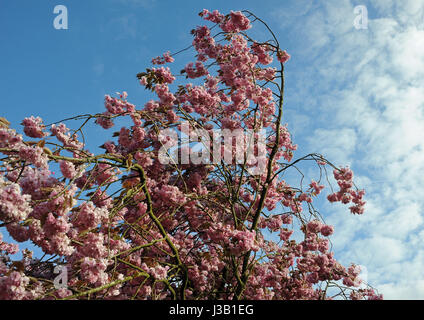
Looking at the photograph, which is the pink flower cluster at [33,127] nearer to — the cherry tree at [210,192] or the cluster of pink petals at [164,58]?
the cherry tree at [210,192]

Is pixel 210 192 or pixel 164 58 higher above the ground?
pixel 164 58

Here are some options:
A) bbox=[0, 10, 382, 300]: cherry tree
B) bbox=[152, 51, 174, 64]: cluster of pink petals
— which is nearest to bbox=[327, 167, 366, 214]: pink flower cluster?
bbox=[0, 10, 382, 300]: cherry tree

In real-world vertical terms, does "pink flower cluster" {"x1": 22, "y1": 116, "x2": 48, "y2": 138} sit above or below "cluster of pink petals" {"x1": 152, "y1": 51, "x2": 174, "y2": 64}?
below

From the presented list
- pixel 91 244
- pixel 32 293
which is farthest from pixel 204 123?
pixel 32 293

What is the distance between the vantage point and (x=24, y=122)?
395cm

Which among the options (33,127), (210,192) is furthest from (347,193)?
(33,127)

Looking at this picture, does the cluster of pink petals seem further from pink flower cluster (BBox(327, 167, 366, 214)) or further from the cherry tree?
pink flower cluster (BBox(327, 167, 366, 214))

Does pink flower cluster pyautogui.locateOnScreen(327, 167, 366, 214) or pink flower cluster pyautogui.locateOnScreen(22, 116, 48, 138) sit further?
pink flower cluster pyautogui.locateOnScreen(327, 167, 366, 214)

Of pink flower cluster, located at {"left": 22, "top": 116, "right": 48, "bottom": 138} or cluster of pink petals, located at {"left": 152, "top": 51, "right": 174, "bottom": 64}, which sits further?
cluster of pink petals, located at {"left": 152, "top": 51, "right": 174, "bottom": 64}

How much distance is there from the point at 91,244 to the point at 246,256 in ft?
7.40

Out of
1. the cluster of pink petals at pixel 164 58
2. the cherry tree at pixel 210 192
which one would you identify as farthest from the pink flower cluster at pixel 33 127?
the cluster of pink petals at pixel 164 58

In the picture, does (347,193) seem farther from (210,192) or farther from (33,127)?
(33,127)

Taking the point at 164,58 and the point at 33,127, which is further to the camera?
the point at 164,58

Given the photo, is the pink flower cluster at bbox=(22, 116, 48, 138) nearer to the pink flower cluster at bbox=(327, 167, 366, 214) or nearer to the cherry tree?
the cherry tree
